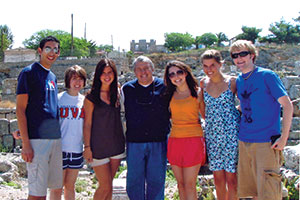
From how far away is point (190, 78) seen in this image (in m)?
4.09

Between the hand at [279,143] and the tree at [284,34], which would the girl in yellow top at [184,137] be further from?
the tree at [284,34]

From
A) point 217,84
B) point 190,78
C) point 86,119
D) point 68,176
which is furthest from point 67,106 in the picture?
point 217,84

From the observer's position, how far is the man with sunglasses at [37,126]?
11.9ft

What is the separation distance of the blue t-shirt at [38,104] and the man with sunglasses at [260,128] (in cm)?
240

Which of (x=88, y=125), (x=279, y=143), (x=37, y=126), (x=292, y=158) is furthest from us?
(x=292, y=158)

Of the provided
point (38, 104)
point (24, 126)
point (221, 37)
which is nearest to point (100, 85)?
point (38, 104)

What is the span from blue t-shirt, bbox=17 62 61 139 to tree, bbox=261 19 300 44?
46408 mm

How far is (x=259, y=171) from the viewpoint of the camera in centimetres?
352

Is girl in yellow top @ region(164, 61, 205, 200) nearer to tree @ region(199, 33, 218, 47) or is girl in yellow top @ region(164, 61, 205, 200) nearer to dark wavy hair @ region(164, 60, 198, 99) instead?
dark wavy hair @ region(164, 60, 198, 99)

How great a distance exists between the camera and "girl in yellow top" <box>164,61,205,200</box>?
387 cm

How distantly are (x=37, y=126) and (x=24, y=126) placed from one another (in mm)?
156

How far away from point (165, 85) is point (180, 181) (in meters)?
1.30

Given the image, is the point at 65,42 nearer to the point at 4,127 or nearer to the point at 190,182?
the point at 4,127

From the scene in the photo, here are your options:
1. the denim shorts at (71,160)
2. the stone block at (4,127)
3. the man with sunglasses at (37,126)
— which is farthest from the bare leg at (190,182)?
the stone block at (4,127)
